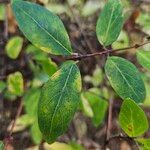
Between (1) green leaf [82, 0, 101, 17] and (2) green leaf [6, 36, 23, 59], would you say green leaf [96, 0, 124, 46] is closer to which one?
(2) green leaf [6, 36, 23, 59]

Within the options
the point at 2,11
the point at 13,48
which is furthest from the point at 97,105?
the point at 2,11

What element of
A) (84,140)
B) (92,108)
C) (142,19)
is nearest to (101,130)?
(84,140)

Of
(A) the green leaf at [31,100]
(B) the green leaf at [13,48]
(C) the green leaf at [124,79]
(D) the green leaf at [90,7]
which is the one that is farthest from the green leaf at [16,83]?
(D) the green leaf at [90,7]

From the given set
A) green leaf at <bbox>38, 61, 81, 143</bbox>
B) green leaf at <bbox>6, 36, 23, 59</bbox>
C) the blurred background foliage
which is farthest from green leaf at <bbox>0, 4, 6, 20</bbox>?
green leaf at <bbox>38, 61, 81, 143</bbox>

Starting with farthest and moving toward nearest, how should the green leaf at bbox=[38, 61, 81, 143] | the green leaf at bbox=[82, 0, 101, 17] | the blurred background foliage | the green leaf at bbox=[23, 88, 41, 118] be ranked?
1. the green leaf at bbox=[82, 0, 101, 17]
2. the blurred background foliage
3. the green leaf at bbox=[23, 88, 41, 118]
4. the green leaf at bbox=[38, 61, 81, 143]

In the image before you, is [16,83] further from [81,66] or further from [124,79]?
[81,66]

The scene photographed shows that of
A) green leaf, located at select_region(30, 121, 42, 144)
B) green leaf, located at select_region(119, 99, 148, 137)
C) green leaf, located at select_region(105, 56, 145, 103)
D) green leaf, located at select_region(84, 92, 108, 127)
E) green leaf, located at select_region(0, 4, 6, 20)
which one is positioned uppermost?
green leaf, located at select_region(105, 56, 145, 103)

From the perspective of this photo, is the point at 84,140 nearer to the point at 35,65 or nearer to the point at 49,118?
the point at 35,65
